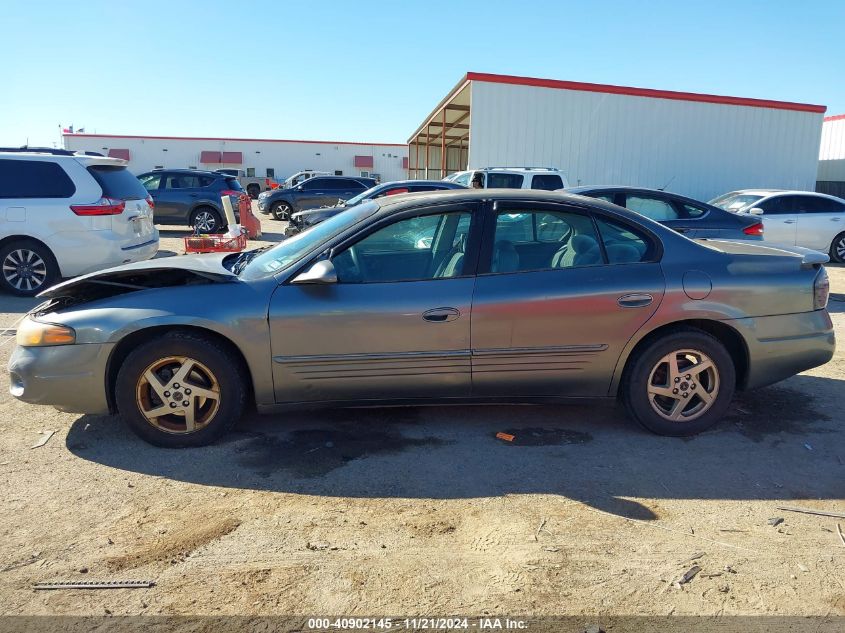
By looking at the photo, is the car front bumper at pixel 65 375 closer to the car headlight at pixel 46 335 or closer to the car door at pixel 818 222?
the car headlight at pixel 46 335

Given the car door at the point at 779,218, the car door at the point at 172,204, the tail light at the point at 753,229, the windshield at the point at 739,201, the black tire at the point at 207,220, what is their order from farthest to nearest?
the black tire at the point at 207,220, the car door at the point at 172,204, the windshield at the point at 739,201, the car door at the point at 779,218, the tail light at the point at 753,229

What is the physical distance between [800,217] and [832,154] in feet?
69.1

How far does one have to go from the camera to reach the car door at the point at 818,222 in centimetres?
1268

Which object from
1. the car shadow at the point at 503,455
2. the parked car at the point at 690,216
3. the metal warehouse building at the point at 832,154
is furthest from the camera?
the metal warehouse building at the point at 832,154

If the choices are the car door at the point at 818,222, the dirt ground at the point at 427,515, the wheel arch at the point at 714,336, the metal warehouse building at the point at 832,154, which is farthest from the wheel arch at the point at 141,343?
the metal warehouse building at the point at 832,154

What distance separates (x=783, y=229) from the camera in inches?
494

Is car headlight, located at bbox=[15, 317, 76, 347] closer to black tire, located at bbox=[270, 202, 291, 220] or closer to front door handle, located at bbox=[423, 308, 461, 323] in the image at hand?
front door handle, located at bbox=[423, 308, 461, 323]

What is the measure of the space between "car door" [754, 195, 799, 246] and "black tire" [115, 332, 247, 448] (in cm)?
1179

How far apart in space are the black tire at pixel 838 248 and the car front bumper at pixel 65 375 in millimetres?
13838

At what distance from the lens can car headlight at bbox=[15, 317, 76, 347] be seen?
3.68 m

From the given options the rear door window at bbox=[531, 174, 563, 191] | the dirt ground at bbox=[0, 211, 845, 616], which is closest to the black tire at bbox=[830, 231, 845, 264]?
the rear door window at bbox=[531, 174, 563, 191]

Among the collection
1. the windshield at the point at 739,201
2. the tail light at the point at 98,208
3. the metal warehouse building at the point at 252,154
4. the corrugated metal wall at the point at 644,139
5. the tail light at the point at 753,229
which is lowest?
the tail light at the point at 753,229

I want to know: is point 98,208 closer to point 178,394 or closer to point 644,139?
point 178,394

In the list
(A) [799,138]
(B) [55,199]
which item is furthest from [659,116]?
(B) [55,199]
